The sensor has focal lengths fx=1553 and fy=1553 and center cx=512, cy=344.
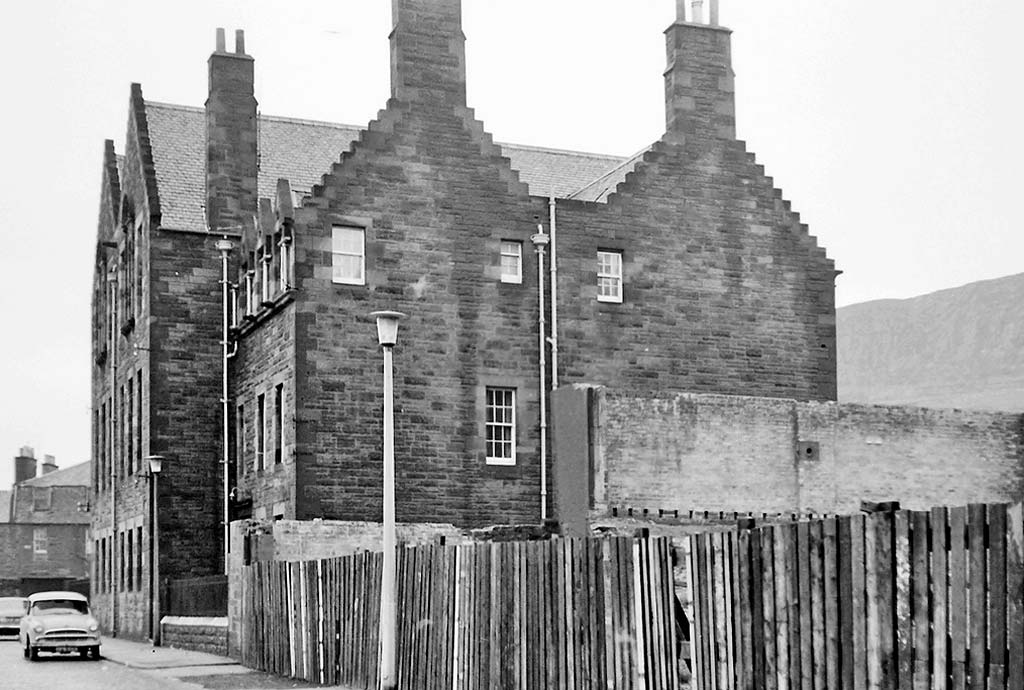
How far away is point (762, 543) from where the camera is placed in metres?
13.2

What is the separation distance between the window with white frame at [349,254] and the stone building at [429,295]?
49 mm

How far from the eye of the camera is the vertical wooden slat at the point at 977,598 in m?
10.6

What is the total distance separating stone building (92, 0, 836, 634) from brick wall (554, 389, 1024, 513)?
14.3 ft

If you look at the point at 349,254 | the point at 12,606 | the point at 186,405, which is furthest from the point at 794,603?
the point at 12,606

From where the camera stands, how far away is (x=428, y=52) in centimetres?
3450

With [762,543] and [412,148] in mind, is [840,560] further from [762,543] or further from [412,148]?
[412,148]

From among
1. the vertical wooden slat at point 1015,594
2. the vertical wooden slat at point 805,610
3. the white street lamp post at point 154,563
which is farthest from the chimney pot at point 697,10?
the vertical wooden slat at point 1015,594

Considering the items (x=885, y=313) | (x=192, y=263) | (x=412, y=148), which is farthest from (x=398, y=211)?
(x=885, y=313)

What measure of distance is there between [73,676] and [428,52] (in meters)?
15.5

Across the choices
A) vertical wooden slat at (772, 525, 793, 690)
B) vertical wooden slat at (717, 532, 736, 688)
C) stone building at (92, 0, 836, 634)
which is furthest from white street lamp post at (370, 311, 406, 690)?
stone building at (92, 0, 836, 634)

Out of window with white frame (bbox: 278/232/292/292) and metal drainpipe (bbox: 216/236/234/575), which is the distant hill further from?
window with white frame (bbox: 278/232/292/292)

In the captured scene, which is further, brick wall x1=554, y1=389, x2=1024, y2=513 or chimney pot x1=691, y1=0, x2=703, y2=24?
chimney pot x1=691, y1=0, x2=703, y2=24

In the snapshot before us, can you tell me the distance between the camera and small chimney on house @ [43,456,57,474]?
106m

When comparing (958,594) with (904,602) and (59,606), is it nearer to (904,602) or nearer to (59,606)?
(904,602)
